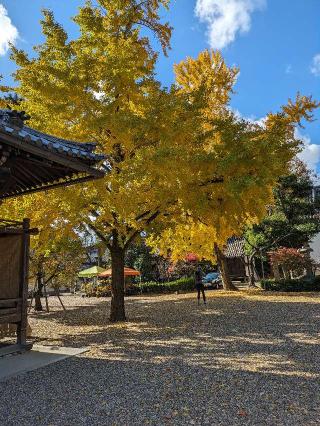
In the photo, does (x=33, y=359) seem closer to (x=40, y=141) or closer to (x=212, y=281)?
(x=40, y=141)

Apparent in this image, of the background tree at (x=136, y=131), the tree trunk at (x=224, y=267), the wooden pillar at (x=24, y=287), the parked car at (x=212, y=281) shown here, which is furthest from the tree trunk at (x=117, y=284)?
the parked car at (x=212, y=281)

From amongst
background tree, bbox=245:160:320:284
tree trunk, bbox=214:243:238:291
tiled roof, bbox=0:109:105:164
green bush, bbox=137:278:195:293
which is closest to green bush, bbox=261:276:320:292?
tree trunk, bbox=214:243:238:291

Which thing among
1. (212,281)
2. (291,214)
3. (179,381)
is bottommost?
(179,381)

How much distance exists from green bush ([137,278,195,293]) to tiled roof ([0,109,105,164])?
23599mm

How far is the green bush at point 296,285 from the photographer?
20.4 meters

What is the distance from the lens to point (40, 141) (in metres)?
5.49

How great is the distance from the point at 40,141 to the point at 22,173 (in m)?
1.79

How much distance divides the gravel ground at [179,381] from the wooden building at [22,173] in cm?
196

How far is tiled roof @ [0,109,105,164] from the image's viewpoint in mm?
5236

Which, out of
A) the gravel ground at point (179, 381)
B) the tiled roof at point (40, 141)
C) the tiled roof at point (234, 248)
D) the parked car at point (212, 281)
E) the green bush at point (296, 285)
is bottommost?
the gravel ground at point (179, 381)

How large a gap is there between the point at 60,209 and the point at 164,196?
10.4ft

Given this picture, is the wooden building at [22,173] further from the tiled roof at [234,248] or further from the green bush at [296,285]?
the tiled roof at [234,248]

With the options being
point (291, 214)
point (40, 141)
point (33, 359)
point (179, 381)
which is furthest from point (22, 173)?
point (291, 214)

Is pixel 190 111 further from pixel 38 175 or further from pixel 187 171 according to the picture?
pixel 38 175
